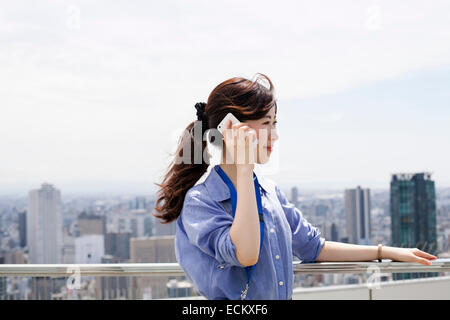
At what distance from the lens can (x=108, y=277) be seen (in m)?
1.97

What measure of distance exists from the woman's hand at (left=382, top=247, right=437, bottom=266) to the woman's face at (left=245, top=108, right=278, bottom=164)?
612 millimetres

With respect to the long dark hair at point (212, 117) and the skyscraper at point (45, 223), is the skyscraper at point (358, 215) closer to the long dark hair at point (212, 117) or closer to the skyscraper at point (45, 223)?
the skyscraper at point (45, 223)

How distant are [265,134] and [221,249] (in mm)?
358

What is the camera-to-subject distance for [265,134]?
4.17 feet

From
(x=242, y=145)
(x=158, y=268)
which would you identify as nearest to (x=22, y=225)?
(x=158, y=268)

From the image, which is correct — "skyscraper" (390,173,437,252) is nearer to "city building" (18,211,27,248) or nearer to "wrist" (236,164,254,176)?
"city building" (18,211,27,248)

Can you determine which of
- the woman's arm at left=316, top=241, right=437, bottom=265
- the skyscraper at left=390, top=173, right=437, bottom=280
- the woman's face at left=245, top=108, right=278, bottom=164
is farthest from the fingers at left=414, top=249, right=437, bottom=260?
the skyscraper at left=390, top=173, right=437, bottom=280

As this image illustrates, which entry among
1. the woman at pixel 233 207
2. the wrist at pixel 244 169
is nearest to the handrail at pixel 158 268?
the woman at pixel 233 207

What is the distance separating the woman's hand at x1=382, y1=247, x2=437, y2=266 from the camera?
153 cm

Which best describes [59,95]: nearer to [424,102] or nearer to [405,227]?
[405,227]

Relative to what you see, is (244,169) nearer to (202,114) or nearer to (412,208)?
(202,114)

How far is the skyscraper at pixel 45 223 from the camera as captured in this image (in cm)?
1323

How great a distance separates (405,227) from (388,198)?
1.75m
